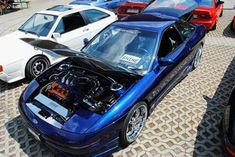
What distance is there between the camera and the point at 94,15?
7.77m

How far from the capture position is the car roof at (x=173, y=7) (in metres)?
6.60

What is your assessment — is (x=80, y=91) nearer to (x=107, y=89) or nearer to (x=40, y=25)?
(x=107, y=89)

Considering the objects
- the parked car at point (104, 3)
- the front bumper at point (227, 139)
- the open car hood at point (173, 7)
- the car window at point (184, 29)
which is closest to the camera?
the front bumper at point (227, 139)

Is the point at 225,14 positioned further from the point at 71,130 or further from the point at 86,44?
the point at 71,130

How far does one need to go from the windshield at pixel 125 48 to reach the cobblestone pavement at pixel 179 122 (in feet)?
3.64

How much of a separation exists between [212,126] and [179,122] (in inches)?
22.2

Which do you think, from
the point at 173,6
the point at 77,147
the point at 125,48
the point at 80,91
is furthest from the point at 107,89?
the point at 173,6

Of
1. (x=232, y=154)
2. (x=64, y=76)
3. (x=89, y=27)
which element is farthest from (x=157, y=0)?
(x=232, y=154)

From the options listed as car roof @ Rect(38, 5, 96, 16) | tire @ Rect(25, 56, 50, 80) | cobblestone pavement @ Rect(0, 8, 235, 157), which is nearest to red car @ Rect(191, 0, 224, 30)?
cobblestone pavement @ Rect(0, 8, 235, 157)

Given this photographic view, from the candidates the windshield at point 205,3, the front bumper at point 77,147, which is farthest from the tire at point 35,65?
the windshield at point 205,3

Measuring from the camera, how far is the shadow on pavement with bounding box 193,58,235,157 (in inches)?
161

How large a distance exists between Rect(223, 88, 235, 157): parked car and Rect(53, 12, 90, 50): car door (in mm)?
4234

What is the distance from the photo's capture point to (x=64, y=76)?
414 centimetres

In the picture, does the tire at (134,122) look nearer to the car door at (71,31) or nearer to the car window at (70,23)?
the car door at (71,31)
